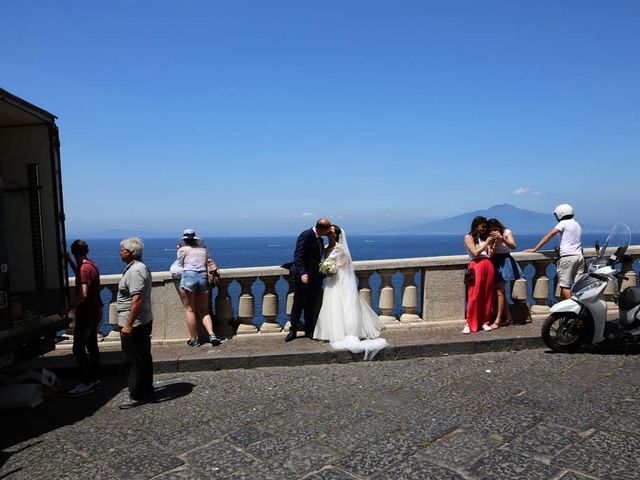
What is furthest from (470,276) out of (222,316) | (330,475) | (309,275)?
(330,475)

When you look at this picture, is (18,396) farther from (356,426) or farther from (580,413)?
(580,413)

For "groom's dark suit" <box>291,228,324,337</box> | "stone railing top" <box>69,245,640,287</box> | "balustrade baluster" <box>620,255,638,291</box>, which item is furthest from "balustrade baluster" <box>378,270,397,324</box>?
"balustrade baluster" <box>620,255,638,291</box>

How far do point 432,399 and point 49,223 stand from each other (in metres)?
4.71

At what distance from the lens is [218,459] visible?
141 inches

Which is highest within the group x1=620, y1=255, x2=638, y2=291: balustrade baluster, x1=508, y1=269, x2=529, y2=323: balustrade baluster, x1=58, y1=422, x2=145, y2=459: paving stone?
x1=620, y1=255, x2=638, y2=291: balustrade baluster

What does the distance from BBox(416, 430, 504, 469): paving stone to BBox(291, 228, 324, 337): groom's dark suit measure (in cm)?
337

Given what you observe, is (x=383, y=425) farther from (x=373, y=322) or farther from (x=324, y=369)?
(x=373, y=322)

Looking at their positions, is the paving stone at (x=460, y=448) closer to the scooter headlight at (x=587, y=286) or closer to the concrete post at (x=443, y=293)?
the scooter headlight at (x=587, y=286)

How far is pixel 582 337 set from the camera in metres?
6.00

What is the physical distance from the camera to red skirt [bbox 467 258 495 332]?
23.2 ft

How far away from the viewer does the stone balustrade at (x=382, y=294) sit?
7.01 meters

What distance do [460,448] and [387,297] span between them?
387 cm

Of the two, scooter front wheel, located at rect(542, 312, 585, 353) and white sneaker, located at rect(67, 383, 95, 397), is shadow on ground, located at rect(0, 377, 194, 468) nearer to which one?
white sneaker, located at rect(67, 383, 95, 397)

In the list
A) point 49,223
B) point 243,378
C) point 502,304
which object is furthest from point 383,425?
point 49,223
